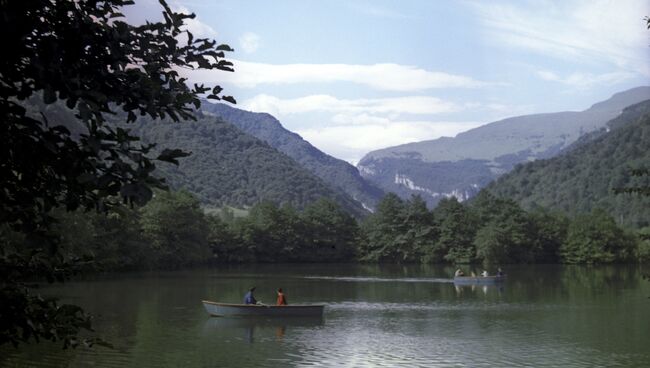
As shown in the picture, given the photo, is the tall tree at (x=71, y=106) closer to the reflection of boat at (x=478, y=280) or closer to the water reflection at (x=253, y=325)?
the water reflection at (x=253, y=325)

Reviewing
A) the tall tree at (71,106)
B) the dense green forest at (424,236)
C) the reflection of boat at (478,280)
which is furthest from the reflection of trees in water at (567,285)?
the tall tree at (71,106)

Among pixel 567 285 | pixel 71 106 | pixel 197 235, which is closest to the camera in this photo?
pixel 71 106

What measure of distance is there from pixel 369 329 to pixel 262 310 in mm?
5991

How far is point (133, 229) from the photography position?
70812mm

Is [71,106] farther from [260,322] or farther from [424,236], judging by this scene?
[424,236]

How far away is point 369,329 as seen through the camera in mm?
33500

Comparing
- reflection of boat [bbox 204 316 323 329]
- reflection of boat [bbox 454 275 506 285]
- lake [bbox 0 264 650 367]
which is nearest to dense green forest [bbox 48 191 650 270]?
reflection of boat [bbox 454 275 506 285]

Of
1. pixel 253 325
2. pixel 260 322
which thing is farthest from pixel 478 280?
pixel 253 325

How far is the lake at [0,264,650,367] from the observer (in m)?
25.2

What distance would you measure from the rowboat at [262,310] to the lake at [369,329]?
0.57 meters

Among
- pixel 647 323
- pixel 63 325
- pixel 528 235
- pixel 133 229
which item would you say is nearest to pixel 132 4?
pixel 63 325

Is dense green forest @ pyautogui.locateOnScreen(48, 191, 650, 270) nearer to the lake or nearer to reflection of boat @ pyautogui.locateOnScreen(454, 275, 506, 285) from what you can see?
reflection of boat @ pyautogui.locateOnScreen(454, 275, 506, 285)

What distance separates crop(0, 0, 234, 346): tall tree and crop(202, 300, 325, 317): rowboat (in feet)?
98.6

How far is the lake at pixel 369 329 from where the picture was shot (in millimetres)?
25234
